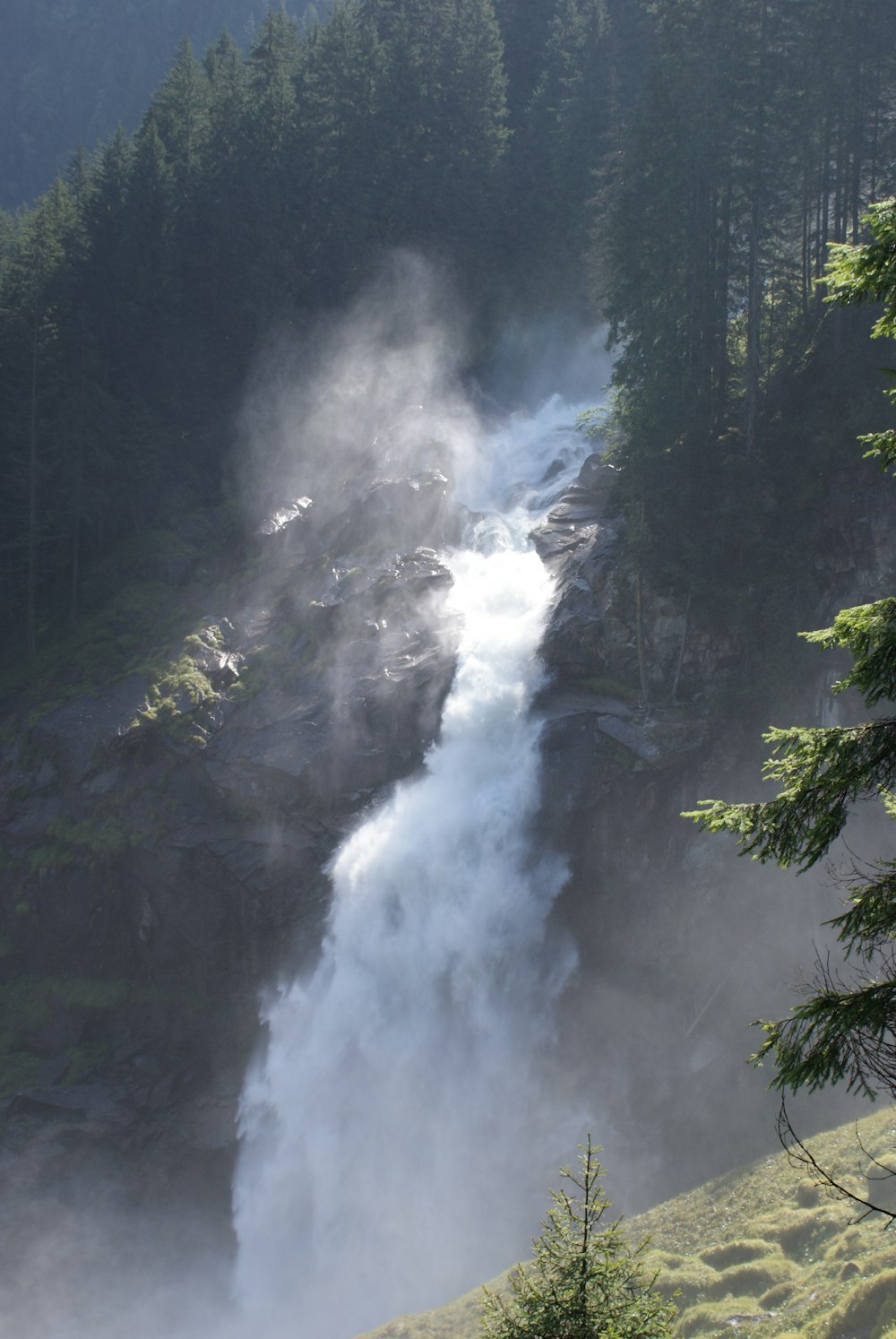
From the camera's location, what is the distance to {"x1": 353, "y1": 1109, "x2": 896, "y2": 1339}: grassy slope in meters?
15.8

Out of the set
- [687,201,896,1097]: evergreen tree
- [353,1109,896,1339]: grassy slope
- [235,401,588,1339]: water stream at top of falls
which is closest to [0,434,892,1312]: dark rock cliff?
[235,401,588,1339]: water stream at top of falls

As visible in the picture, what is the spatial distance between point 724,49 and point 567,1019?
28672 mm

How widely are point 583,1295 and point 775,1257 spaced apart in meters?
12.1

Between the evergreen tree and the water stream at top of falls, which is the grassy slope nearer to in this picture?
the water stream at top of falls

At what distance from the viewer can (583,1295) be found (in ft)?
27.4

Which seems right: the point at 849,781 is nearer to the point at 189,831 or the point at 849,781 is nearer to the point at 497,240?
the point at 189,831

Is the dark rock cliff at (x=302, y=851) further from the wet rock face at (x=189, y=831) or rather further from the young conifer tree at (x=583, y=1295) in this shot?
the young conifer tree at (x=583, y=1295)

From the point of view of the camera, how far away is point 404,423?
4416 cm

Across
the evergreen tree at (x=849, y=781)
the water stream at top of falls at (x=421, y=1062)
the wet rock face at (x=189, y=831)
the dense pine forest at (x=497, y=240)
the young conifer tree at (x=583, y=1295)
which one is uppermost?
the dense pine forest at (x=497, y=240)

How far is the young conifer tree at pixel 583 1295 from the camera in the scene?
26.8ft

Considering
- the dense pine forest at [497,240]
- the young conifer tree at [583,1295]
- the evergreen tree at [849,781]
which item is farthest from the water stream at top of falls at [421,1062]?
the evergreen tree at [849,781]

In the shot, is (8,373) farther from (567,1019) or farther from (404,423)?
(567,1019)

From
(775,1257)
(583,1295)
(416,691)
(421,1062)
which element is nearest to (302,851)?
(416,691)

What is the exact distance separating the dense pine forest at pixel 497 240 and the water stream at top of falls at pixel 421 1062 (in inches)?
320
